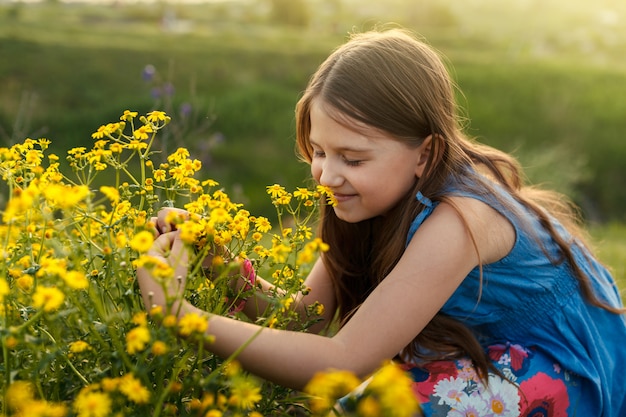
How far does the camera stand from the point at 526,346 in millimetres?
2104

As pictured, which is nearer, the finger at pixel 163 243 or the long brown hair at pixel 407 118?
the finger at pixel 163 243

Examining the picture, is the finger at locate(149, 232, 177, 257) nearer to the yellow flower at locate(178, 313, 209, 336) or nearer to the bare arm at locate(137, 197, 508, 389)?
the bare arm at locate(137, 197, 508, 389)

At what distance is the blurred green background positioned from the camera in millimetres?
7965

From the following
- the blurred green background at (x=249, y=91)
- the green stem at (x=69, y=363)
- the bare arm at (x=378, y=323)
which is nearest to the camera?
the green stem at (x=69, y=363)

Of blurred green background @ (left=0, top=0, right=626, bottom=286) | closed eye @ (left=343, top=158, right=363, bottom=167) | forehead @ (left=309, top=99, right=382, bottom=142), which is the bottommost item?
blurred green background @ (left=0, top=0, right=626, bottom=286)

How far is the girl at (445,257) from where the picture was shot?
181cm

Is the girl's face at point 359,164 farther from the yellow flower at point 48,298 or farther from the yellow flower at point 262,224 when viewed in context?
the yellow flower at point 48,298

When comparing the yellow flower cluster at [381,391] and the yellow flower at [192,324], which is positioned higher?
the yellow flower cluster at [381,391]

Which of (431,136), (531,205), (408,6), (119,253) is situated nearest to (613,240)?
(531,205)

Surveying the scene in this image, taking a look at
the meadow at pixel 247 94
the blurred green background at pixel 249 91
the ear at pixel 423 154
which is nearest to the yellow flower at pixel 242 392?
the ear at pixel 423 154

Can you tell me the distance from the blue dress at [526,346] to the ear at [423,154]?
114 millimetres

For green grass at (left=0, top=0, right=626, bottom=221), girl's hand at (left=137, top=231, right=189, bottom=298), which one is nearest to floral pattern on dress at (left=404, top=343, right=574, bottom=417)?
girl's hand at (left=137, top=231, right=189, bottom=298)

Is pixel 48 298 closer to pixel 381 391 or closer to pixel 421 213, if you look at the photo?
pixel 381 391

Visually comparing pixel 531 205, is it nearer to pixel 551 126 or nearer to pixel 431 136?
pixel 431 136
